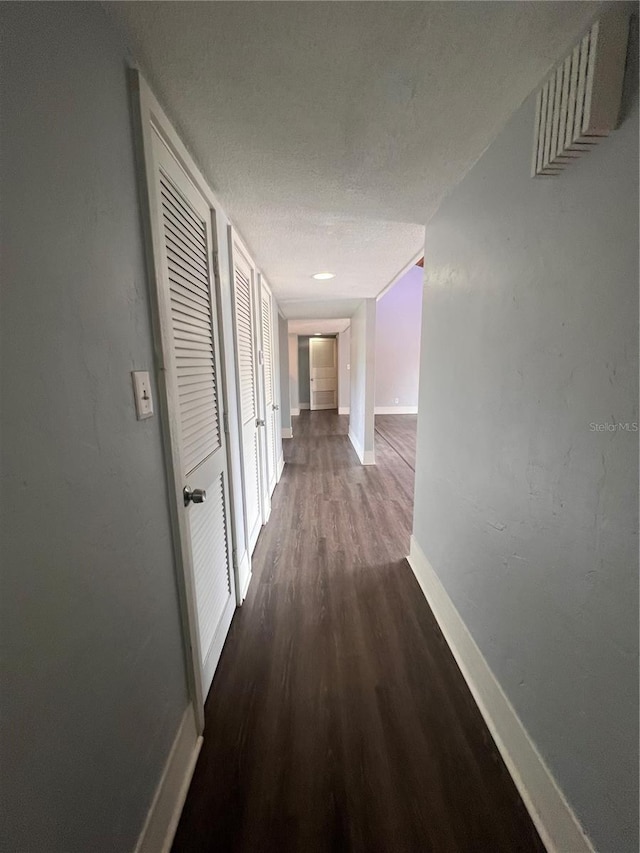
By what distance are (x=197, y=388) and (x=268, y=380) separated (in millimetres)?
1962

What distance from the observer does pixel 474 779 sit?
3.42 feet

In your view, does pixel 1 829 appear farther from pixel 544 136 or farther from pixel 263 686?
pixel 544 136

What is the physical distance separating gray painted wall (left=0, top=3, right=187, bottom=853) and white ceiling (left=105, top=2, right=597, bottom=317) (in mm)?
194

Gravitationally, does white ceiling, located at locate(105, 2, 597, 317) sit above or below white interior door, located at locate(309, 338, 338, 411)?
above

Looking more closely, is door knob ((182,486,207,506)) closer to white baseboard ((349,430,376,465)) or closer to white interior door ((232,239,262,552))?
white interior door ((232,239,262,552))

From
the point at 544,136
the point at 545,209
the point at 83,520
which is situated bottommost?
the point at 83,520

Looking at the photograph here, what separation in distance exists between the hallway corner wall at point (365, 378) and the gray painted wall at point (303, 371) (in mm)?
3762

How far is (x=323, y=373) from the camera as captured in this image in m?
8.87

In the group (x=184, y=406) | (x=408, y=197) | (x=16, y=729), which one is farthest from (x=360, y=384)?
(x=16, y=729)

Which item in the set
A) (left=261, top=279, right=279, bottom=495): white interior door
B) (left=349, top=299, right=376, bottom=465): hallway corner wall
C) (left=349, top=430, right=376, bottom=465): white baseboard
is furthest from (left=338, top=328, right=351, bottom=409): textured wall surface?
(left=261, top=279, right=279, bottom=495): white interior door

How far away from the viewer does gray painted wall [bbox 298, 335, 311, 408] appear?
874 cm

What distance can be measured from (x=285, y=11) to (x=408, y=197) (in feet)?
3.10

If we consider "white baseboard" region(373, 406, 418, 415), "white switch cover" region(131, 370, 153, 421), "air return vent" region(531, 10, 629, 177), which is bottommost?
"white baseboard" region(373, 406, 418, 415)

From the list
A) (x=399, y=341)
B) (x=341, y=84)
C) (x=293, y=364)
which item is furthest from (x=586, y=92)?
(x=293, y=364)
